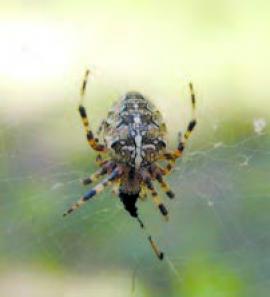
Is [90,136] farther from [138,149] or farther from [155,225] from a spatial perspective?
[155,225]

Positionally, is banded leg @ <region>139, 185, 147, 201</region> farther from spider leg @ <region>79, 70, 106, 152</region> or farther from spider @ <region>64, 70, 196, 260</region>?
spider leg @ <region>79, 70, 106, 152</region>

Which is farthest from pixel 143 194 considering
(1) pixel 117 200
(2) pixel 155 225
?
(2) pixel 155 225

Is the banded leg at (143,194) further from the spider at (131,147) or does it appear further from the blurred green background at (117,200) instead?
the blurred green background at (117,200)

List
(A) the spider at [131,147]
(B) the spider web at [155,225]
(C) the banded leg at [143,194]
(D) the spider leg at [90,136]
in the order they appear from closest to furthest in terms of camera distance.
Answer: (A) the spider at [131,147] → (D) the spider leg at [90,136] → (C) the banded leg at [143,194] → (B) the spider web at [155,225]

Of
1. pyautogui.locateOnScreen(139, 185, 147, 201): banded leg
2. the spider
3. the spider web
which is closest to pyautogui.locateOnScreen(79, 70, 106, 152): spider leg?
the spider

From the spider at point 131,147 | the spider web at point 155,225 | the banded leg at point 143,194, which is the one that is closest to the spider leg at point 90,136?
the spider at point 131,147

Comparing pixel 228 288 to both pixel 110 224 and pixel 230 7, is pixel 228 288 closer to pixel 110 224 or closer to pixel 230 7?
pixel 110 224
